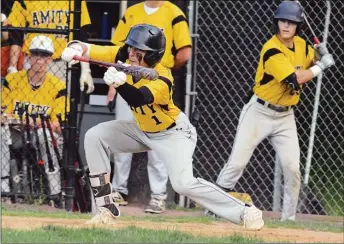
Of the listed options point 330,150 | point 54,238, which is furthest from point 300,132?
point 54,238

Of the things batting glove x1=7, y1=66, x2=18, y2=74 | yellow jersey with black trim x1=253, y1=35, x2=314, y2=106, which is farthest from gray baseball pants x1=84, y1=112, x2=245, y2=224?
batting glove x1=7, y1=66, x2=18, y2=74

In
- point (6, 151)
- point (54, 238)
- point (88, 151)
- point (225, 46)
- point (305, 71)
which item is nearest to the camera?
point (54, 238)

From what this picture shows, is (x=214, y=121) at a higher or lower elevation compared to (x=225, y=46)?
lower

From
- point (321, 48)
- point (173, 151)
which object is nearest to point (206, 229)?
point (173, 151)

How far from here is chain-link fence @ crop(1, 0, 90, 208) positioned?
402 inches

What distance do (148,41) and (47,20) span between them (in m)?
2.62

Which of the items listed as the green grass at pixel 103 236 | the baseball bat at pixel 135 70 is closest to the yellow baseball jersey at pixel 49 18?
the baseball bat at pixel 135 70

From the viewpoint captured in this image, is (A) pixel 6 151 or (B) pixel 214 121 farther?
(B) pixel 214 121

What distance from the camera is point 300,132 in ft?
36.5

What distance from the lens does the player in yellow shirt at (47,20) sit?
34.0 ft

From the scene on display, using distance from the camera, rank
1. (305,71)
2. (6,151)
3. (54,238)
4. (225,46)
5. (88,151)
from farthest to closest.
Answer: (225,46) < (6,151) < (305,71) < (88,151) < (54,238)

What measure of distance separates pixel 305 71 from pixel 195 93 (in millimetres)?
1469

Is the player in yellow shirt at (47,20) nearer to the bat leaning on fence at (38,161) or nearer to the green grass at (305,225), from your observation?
the bat leaning on fence at (38,161)

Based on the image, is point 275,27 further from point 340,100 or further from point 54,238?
point 54,238
